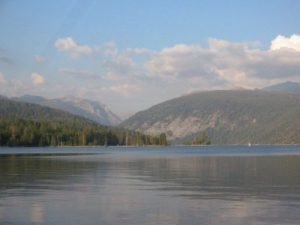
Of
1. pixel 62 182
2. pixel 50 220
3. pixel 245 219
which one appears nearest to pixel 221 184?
pixel 62 182

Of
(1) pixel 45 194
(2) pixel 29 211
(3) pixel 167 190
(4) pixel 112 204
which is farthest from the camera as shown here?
(3) pixel 167 190

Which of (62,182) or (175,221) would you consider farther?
(62,182)

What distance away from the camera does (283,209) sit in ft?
111

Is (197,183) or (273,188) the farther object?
(197,183)

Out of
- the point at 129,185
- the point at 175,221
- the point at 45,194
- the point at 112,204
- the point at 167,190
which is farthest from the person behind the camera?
the point at 129,185

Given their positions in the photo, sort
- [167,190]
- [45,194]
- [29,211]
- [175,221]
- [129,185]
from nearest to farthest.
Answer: [175,221] < [29,211] < [45,194] < [167,190] < [129,185]

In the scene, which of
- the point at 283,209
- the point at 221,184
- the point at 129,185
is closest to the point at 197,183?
the point at 221,184

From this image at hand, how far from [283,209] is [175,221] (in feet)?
25.6

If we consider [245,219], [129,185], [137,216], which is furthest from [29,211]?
[129,185]

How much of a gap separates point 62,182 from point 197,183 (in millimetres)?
12375

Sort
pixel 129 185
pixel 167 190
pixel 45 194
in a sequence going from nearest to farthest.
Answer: pixel 45 194
pixel 167 190
pixel 129 185

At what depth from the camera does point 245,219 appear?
98.8ft

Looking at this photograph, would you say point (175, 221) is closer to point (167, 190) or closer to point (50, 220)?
point (50, 220)

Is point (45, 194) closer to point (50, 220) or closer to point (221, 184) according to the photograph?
point (50, 220)
